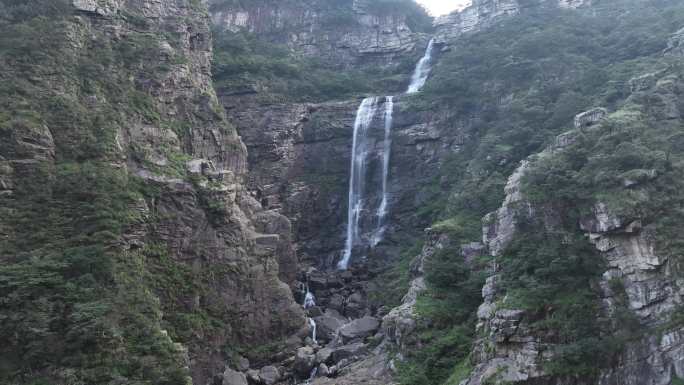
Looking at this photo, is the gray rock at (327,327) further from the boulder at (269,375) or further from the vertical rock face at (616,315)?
the vertical rock face at (616,315)

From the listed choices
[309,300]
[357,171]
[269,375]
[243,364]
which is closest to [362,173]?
[357,171]

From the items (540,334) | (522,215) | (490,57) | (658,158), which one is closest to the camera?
(540,334)

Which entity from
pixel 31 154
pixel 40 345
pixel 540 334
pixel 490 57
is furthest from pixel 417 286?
pixel 490 57

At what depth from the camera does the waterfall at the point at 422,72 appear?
1843 inches

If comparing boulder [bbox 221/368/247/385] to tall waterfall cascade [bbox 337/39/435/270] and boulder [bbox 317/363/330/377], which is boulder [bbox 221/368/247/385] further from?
tall waterfall cascade [bbox 337/39/435/270]

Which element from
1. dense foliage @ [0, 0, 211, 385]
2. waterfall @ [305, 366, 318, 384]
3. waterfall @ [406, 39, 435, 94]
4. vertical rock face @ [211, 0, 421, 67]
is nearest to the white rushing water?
waterfall @ [305, 366, 318, 384]

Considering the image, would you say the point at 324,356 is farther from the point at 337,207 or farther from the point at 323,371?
the point at 337,207

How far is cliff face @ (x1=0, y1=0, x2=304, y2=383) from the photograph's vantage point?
18594 mm

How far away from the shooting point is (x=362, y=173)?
3969 centimetres

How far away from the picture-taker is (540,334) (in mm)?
18688

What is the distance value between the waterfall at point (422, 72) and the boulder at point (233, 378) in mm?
28754

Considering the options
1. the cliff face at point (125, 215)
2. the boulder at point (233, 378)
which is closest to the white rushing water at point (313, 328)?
the cliff face at point (125, 215)

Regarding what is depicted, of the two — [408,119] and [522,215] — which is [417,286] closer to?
[522,215]

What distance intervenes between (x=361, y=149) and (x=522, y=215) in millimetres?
19169
